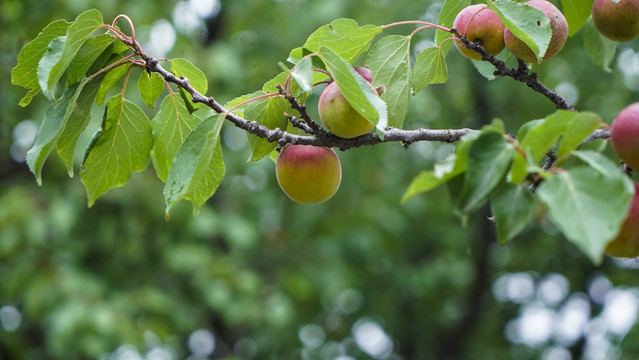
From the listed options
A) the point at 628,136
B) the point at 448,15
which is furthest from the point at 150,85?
the point at 628,136

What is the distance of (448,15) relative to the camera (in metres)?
1.36

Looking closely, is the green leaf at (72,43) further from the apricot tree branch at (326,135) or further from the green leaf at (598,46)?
the green leaf at (598,46)

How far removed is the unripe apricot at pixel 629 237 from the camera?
835mm

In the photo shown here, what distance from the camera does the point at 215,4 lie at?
4516mm

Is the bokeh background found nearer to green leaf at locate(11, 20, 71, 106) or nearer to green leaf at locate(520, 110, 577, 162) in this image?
green leaf at locate(11, 20, 71, 106)

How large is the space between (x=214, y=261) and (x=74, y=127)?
266 cm

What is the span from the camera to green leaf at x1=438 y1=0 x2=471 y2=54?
1.33 m

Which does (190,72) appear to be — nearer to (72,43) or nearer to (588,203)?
(72,43)

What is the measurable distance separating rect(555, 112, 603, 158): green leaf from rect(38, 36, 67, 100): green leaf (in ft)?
2.65

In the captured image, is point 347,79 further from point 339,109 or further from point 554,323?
point 554,323

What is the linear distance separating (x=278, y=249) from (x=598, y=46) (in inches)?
126

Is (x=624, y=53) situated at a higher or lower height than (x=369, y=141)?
lower

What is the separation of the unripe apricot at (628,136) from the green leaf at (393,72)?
0.44 meters

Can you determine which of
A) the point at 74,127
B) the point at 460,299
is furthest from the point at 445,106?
the point at 74,127
